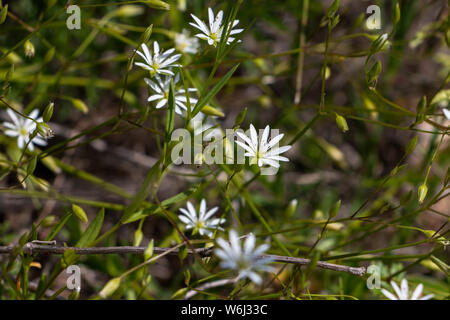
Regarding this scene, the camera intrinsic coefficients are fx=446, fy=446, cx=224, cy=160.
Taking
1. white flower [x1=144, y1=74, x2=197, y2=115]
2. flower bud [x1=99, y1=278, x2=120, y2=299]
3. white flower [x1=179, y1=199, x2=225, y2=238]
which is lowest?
flower bud [x1=99, y1=278, x2=120, y2=299]

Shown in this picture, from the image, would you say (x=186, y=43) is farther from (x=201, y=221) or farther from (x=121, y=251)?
(x=121, y=251)

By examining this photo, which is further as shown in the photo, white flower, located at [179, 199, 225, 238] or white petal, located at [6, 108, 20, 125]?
white petal, located at [6, 108, 20, 125]

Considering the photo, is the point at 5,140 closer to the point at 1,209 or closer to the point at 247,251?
the point at 1,209

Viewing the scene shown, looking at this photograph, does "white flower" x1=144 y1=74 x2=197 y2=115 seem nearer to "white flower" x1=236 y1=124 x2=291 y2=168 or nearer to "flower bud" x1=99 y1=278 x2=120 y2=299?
"white flower" x1=236 y1=124 x2=291 y2=168

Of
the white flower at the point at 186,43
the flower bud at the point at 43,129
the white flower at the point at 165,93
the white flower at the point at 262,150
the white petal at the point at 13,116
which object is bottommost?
the white flower at the point at 262,150

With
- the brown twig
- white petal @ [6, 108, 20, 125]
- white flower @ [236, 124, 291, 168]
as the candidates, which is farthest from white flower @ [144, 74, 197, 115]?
white petal @ [6, 108, 20, 125]

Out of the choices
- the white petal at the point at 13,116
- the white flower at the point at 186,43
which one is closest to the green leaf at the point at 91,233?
the white petal at the point at 13,116

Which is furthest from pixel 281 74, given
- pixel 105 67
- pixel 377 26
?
pixel 105 67

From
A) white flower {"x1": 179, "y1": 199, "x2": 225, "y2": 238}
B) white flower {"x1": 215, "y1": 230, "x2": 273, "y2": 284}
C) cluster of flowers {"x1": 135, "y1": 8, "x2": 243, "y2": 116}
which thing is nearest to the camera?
white flower {"x1": 215, "y1": 230, "x2": 273, "y2": 284}

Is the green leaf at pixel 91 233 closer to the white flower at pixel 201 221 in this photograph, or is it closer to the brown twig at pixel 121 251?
the brown twig at pixel 121 251

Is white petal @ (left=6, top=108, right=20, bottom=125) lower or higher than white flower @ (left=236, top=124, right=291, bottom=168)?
higher

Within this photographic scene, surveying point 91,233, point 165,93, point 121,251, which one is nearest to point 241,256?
point 121,251

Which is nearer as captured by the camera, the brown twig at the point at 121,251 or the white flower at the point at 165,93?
the brown twig at the point at 121,251
